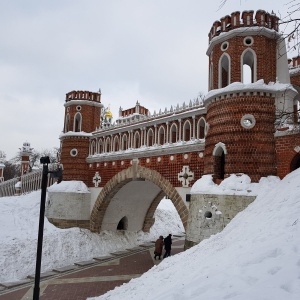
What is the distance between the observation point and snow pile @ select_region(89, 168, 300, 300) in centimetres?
408

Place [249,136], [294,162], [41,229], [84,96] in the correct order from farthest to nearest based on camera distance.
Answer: [84,96]
[249,136]
[294,162]
[41,229]

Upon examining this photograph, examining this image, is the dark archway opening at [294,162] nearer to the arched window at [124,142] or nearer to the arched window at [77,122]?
the arched window at [124,142]

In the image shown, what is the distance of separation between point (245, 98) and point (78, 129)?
42.0ft

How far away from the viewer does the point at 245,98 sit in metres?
11.0

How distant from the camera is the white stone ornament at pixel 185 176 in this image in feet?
44.7

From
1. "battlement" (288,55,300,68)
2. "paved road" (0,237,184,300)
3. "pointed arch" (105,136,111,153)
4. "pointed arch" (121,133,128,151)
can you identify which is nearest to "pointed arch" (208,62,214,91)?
"battlement" (288,55,300,68)

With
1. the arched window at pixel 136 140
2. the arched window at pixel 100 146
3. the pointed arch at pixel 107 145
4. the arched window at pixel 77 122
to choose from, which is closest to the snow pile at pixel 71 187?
the arched window at pixel 100 146

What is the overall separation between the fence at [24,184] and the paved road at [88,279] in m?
8.89

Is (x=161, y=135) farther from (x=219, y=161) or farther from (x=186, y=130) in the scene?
(x=219, y=161)

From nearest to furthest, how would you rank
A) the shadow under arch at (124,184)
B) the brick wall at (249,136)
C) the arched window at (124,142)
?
1. the brick wall at (249,136)
2. the shadow under arch at (124,184)
3. the arched window at (124,142)

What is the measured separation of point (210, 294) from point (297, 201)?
11.2 ft

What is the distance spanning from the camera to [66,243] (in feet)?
57.1

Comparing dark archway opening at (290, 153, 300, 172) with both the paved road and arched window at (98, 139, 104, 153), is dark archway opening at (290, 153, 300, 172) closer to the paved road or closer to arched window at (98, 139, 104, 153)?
the paved road

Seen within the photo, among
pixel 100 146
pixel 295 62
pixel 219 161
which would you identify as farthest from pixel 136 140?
pixel 295 62
